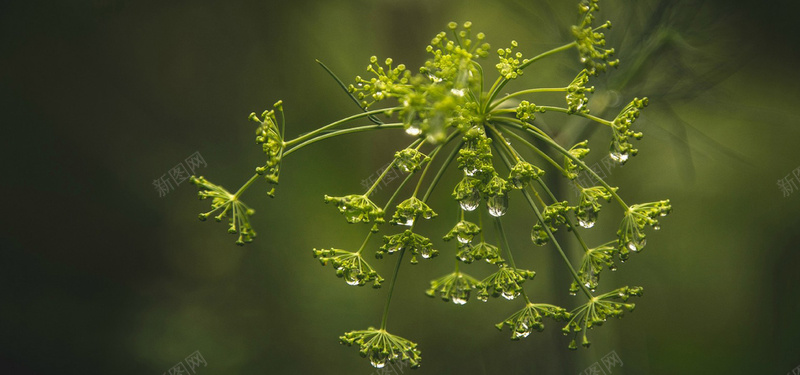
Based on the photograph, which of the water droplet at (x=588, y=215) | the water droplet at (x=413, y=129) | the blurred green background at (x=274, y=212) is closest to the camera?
the water droplet at (x=413, y=129)

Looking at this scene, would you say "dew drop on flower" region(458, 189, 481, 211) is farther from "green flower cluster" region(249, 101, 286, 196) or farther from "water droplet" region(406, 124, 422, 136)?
"green flower cluster" region(249, 101, 286, 196)

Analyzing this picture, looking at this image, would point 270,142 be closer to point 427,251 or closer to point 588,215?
point 427,251

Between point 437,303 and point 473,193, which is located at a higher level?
point 437,303

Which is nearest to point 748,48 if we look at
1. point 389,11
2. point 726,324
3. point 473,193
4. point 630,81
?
point 630,81

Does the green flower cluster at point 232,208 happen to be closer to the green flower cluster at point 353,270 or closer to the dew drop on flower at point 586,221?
the green flower cluster at point 353,270

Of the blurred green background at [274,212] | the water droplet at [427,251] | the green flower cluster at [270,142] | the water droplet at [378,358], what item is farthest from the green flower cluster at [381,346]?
the blurred green background at [274,212]

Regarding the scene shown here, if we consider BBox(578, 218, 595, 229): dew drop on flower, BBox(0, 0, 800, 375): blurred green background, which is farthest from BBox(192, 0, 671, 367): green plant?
BBox(0, 0, 800, 375): blurred green background

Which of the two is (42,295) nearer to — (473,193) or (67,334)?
(67,334)

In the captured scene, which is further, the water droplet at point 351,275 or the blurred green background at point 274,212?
the blurred green background at point 274,212
